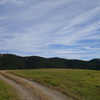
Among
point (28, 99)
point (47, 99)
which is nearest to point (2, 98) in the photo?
point (28, 99)

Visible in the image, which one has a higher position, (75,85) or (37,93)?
(75,85)

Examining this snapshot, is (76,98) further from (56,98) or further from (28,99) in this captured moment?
(28,99)

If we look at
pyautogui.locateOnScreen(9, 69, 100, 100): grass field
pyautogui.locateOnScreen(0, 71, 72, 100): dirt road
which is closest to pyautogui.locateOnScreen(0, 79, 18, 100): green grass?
pyautogui.locateOnScreen(0, 71, 72, 100): dirt road

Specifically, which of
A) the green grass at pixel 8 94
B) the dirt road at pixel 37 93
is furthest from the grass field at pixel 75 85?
the green grass at pixel 8 94

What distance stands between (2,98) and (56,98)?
18.4ft

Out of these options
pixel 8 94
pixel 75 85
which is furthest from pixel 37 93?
pixel 75 85

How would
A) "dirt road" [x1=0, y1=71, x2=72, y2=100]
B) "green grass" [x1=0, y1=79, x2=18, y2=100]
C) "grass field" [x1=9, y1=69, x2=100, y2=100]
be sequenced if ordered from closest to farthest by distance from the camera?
"dirt road" [x1=0, y1=71, x2=72, y2=100], "green grass" [x1=0, y1=79, x2=18, y2=100], "grass field" [x1=9, y1=69, x2=100, y2=100]

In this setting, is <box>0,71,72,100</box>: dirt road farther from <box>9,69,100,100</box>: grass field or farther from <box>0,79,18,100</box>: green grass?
<box>9,69,100,100</box>: grass field

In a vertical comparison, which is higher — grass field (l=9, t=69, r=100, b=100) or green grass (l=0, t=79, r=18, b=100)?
grass field (l=9, t=69, r=100, b=100)

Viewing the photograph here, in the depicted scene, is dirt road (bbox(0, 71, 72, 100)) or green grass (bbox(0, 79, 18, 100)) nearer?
dirt road (bbox(0, 71, 72, 100))

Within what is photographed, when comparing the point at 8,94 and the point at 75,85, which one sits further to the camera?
the point at 75,85

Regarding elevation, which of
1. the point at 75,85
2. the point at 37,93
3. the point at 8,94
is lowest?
the point at 8,94

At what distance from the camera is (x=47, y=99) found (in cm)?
1620

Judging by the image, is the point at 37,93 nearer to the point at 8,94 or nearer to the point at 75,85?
the point at 8,94
